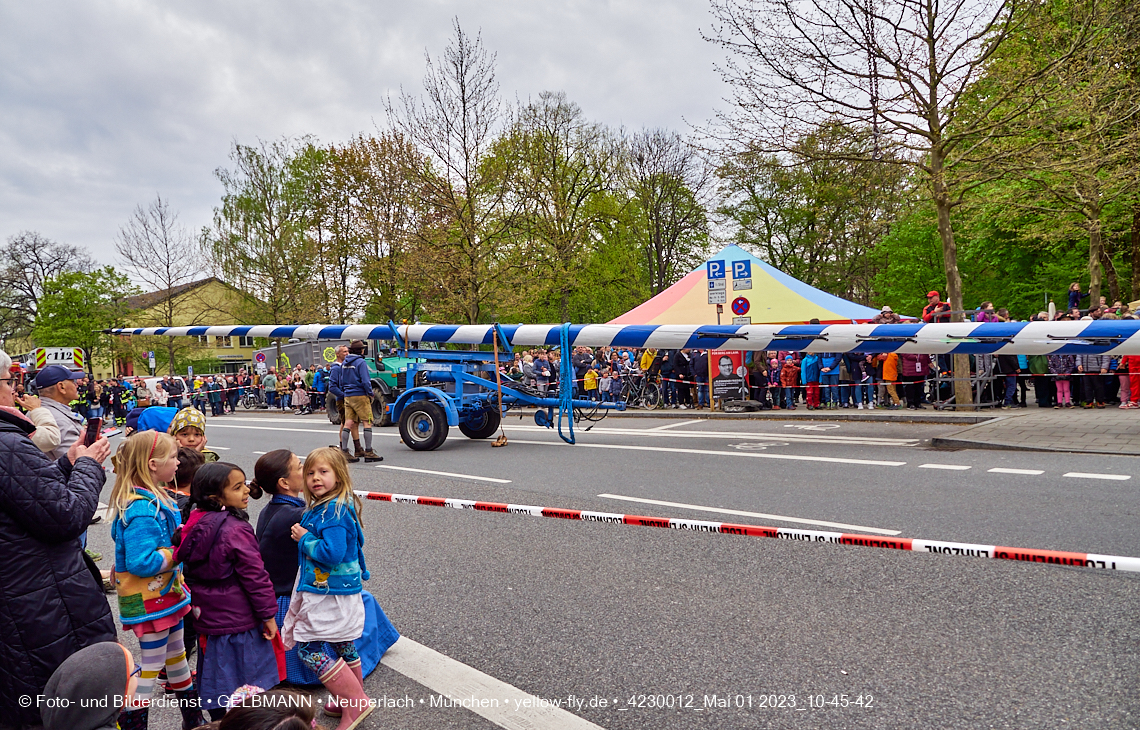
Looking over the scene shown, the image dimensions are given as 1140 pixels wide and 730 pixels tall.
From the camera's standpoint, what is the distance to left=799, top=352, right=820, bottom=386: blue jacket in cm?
1728

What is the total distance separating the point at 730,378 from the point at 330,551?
15110 millimetres

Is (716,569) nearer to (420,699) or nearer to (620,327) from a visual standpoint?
(420,699)

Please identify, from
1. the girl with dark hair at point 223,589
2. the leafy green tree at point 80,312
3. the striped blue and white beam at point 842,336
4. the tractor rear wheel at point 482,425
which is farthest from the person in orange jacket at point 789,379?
the leafy green tree at point 80,312

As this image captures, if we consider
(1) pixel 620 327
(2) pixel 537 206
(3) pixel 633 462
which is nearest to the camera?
(3) pixel 633 462

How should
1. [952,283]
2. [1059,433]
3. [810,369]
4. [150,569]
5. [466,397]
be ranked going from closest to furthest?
[150,569]
[1059,433]
[466,397]
[952,283]
[810,369]

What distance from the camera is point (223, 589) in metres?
3.18

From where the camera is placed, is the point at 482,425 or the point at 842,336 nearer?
the point at 842,336

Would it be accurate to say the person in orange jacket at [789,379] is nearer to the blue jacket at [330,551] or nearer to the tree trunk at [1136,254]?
the tree trunk at [1136,254]

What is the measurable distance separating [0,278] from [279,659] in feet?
207

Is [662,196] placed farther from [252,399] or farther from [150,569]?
[150,569]

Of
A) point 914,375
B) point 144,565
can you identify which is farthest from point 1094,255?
point 144,565

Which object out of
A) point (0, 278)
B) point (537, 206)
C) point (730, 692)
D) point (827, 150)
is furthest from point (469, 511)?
point (0, 278)

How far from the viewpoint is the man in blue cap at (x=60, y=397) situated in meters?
5.08

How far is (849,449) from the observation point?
10.3 m
